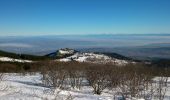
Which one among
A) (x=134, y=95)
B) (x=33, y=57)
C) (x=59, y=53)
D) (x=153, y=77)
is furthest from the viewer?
(x=59, y=53)

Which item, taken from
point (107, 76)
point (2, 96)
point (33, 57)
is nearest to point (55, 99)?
point (2, 96)

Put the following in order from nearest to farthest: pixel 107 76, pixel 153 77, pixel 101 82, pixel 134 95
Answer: pixel 134 95
pixel 101 82
pixel 107 76
pixel 153 77

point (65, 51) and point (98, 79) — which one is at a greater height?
point (98, 79)

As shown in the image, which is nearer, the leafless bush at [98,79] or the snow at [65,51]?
the leafless bush at [98,79]

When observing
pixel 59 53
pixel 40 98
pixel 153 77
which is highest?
pixel 40 98

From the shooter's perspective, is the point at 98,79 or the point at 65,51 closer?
the point at 98,79

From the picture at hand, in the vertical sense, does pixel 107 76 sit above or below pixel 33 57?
above

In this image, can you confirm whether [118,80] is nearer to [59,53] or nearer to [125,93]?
[125,93]

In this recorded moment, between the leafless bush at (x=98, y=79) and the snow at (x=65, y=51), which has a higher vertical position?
the leafless bush at (x=98, y=79)

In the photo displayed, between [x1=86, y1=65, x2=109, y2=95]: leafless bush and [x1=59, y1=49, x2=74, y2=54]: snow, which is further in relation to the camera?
[x1=59, y1=49, x2=74, y2=54]: snow

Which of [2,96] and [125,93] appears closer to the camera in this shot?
[2,96]

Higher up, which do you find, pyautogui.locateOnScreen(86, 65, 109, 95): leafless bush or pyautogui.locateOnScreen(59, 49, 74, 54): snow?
pyautogui.locateOnScreen(86, 65, 109, 95): leafless bush
